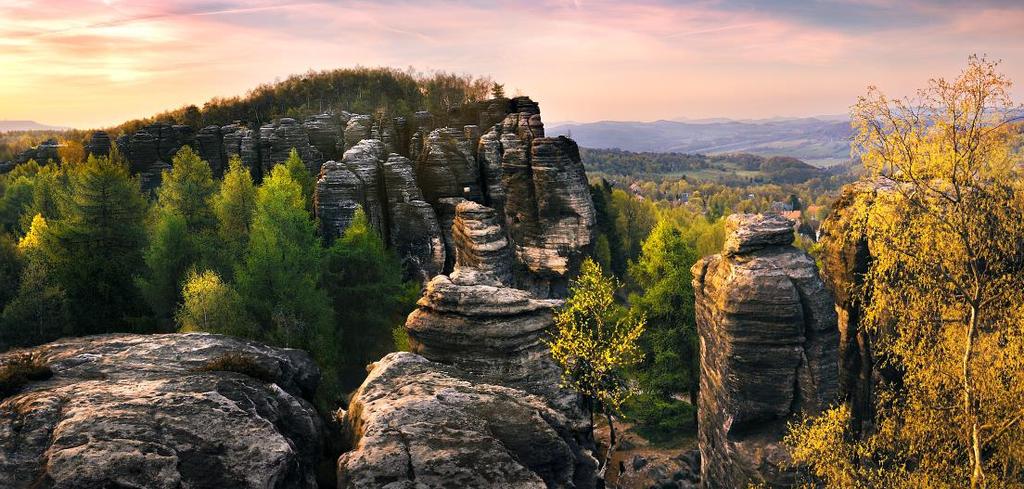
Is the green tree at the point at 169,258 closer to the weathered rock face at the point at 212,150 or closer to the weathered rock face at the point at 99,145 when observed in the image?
the weathered rock face at the point at 212,150

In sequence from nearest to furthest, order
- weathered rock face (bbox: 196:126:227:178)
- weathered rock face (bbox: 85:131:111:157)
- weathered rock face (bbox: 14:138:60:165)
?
weathered rock face (bbox: 196:126:227:178)
weathered rock face (bbox: 85:131:111:157)
weathered rock face (bbox: 14:138:60:165)

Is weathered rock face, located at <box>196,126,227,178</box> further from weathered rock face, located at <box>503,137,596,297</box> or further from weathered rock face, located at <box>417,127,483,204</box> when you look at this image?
weathered rock face, located at <box>503,137,596,297</box>

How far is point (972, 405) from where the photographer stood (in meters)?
14.5

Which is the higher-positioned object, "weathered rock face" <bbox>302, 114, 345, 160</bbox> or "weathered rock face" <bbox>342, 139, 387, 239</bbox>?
"weathered rock face" <bbox>302, 114, 345, 160</bbox>

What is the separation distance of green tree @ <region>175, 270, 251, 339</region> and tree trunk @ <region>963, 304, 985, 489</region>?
2906cm

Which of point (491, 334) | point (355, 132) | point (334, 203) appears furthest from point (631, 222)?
point (491, 334)

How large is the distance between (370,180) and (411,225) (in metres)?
5.17

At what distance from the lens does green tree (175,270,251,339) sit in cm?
2831

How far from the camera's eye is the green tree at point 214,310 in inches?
1115

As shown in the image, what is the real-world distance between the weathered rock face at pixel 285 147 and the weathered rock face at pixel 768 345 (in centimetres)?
4978

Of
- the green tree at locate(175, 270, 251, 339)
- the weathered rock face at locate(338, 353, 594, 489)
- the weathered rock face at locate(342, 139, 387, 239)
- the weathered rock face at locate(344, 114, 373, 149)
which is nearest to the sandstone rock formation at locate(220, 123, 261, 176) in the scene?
the weathered rock face at locate(344, 114, 373, 149)

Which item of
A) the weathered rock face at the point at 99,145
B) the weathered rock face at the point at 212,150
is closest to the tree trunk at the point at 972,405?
the weathered rock face at the point at 212,150

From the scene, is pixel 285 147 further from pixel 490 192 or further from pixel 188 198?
pixel 490 192

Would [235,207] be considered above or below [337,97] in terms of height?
below
